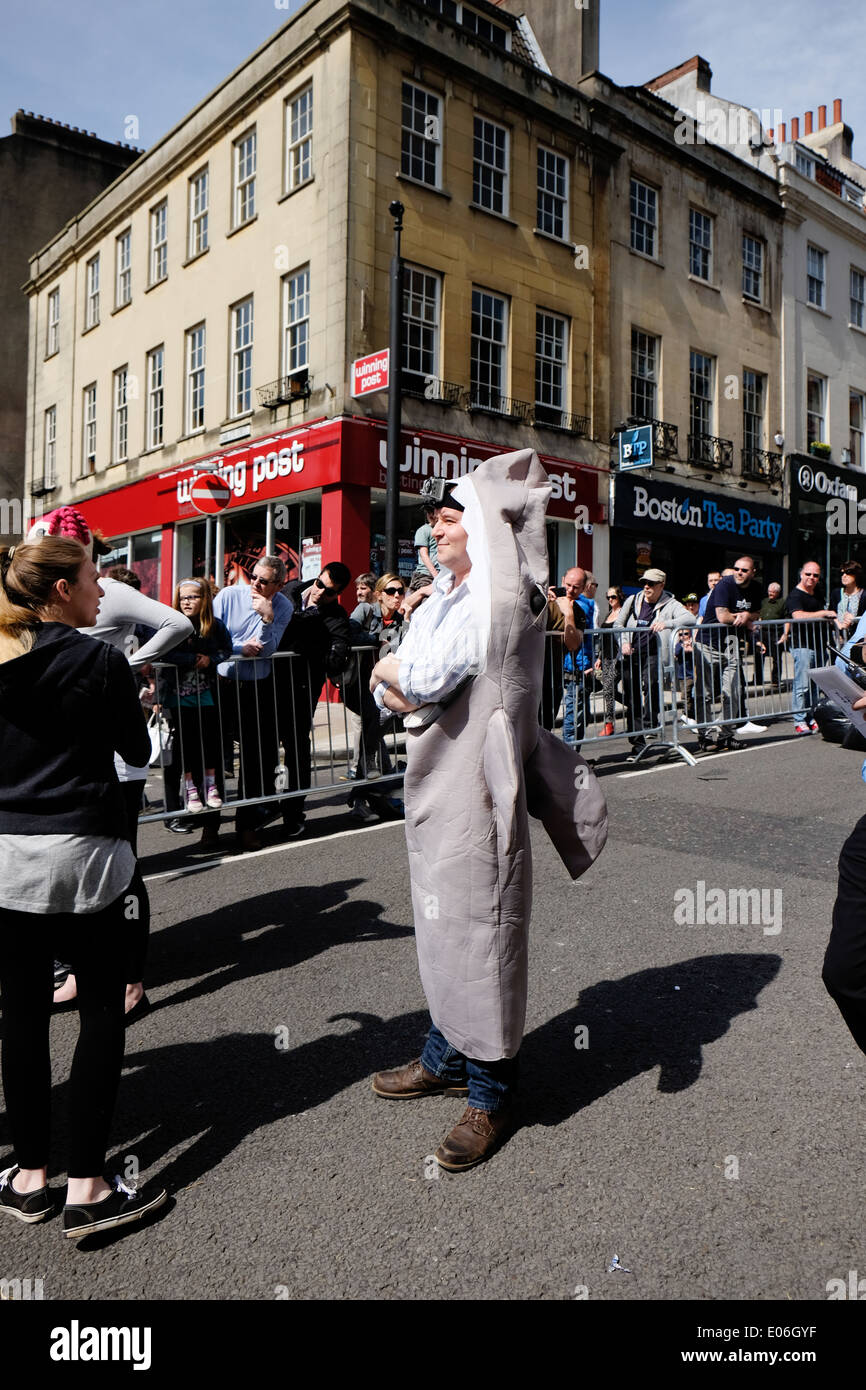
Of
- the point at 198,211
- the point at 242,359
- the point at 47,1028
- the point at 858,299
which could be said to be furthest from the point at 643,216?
the point at 47,1028

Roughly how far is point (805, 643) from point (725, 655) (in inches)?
62.1

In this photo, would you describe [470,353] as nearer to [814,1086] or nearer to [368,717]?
[368,717]

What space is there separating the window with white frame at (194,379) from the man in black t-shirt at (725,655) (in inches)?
488

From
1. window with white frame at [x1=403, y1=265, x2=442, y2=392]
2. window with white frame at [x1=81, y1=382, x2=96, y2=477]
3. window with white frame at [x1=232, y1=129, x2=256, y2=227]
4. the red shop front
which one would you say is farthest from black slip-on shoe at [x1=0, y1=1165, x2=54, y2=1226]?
window with white frame at [x1=81, y1=382, x2=96, y2=477]

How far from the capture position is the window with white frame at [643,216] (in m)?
20.0

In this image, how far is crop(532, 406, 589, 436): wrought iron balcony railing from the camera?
18.0 meters

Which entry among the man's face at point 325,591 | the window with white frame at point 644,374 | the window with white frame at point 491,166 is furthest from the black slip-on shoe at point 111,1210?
the window with white frame at point 644,374

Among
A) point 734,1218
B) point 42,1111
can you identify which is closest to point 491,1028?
point 734,1218

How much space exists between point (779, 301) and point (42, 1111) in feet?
82.9

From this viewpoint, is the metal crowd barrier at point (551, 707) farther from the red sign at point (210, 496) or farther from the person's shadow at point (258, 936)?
the red sign at point (210, 496)

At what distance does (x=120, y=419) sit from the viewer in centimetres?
2238

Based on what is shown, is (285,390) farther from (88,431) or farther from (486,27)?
(88,431)

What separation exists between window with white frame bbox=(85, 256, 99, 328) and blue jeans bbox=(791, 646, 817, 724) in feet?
63.4

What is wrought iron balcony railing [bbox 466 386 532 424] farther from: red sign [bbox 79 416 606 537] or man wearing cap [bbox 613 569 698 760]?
man wearing cap [bbox 613 569 698 760]
